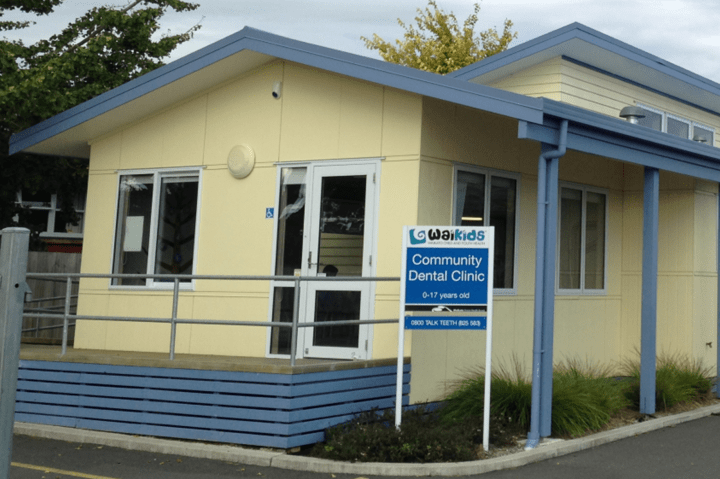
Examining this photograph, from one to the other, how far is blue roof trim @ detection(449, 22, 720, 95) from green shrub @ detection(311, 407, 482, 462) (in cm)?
638

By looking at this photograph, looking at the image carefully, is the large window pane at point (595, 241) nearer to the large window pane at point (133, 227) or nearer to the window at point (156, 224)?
the window at point (156, 224)

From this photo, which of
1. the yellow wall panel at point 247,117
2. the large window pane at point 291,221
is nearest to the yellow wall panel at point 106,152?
the yellow wall panel at point 247,117

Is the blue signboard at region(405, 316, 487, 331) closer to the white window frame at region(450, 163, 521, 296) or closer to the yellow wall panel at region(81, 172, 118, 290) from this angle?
the white window frame at region(450, 163, 521, 296)

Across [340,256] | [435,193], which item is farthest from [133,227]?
[435,193]

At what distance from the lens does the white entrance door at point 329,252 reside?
9.66 meters

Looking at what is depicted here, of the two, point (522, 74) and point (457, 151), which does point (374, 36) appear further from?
point (457, 151)

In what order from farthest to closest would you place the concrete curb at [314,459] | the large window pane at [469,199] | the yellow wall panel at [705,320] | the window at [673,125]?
the window at [673,125]
the yellow wall panel at [705,320]
the large window pane at [469,199]
the concrete curb at [314,459]

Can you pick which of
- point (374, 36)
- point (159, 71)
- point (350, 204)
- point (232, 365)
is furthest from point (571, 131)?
point (374, 36)

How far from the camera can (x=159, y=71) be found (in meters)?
10.4

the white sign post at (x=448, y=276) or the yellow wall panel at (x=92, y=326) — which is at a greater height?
the white sign post at (x=448, y=276)

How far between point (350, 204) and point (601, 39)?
16.6ft

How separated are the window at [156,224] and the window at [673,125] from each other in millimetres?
7493

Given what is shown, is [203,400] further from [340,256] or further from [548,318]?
[548,318]

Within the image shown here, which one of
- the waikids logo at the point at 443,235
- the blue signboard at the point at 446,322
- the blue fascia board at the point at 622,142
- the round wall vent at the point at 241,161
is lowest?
the blue signboard at the point at 446,322
